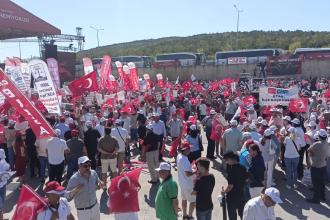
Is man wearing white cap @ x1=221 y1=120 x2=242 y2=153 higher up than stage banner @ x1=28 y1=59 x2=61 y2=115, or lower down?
lower down

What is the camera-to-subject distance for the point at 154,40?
149250mm

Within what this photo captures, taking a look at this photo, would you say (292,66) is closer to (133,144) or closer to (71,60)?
(71,60)

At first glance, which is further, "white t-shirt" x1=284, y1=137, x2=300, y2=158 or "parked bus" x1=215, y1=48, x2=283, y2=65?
"parked bus" x1=215, y1=48, x2=283, y2=65

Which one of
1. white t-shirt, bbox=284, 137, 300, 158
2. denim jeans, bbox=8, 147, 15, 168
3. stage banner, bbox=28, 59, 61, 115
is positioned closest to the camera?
white t-shirt, bbox=284, 137, 300, 158

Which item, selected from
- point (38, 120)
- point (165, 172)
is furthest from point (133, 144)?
point (165, 172)

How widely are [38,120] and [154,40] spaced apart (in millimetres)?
142406

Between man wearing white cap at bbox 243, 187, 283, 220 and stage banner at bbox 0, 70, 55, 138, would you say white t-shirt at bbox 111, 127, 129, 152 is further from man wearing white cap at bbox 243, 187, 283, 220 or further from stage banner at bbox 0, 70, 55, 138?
man wearing white cap at bbox 243, 187, 283, 220

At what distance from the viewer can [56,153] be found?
1025 centimetres

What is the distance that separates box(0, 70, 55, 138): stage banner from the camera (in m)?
8.63

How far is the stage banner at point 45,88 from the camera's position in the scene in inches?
531

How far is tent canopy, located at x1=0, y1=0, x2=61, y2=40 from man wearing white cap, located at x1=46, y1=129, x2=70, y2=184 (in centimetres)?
2939

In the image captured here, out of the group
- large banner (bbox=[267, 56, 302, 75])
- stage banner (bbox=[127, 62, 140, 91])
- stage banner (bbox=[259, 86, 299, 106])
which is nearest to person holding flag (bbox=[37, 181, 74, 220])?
stage banner (bbox=[259, 86, 299, 106])

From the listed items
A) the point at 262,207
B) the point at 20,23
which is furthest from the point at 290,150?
the point at 20,23

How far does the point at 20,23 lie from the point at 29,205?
36.1m
